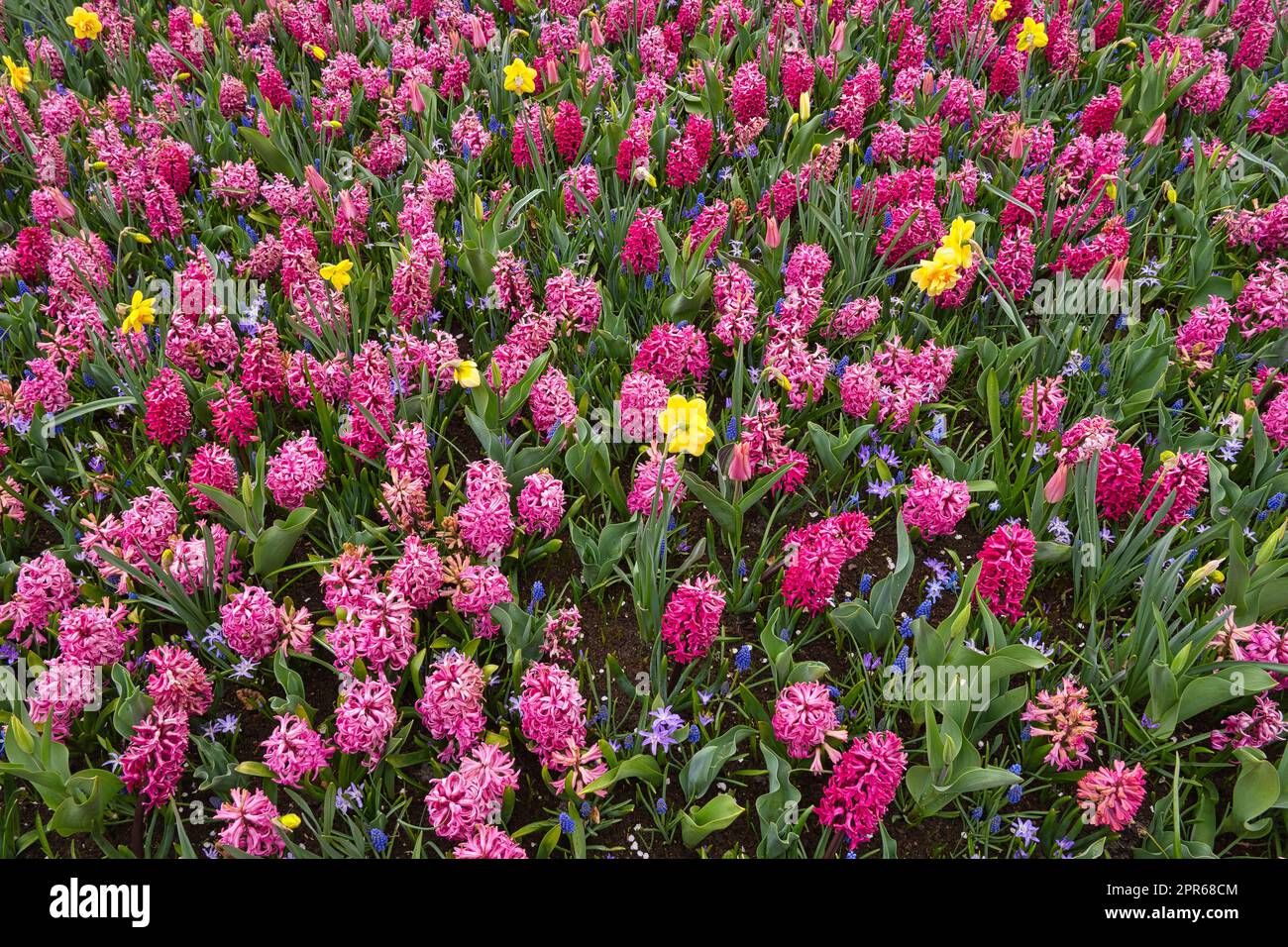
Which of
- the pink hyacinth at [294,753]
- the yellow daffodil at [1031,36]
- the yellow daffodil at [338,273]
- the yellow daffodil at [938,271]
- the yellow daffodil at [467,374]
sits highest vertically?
the yellow daffodil at [1031,36]

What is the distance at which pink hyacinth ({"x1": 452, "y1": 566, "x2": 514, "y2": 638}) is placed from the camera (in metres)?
2.39

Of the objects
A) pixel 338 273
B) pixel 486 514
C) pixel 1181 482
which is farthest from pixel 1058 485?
pixel 338 273

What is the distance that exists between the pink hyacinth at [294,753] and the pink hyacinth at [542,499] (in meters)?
0.85

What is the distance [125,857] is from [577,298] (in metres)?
2.19

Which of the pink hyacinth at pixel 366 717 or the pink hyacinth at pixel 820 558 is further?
the pink hyacinth at pixel 820 558

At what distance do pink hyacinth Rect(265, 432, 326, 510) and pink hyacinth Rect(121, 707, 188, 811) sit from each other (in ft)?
2.40

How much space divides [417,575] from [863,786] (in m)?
1.27

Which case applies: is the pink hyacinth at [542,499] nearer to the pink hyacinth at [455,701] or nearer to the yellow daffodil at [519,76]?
the pink hyacinth at [455,701]

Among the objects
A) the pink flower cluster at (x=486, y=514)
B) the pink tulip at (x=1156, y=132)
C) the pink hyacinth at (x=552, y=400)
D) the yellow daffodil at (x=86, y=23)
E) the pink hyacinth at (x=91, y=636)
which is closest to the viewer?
the pink hyacinth at (x=91, y=636)

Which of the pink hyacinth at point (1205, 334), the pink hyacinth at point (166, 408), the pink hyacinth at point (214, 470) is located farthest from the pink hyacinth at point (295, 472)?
the pink hyacinth at point (1205, 334)

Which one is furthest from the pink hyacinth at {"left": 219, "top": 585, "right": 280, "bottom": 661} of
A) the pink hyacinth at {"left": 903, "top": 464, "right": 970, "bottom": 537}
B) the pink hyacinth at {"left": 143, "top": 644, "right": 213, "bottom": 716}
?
the pink hyacinth at {"left": 903, "top": 464, "right": 970, "bottom": 537}

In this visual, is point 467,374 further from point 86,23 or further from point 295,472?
point 86,23

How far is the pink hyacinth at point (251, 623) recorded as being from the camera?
2.35m

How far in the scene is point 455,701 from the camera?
2201mm
